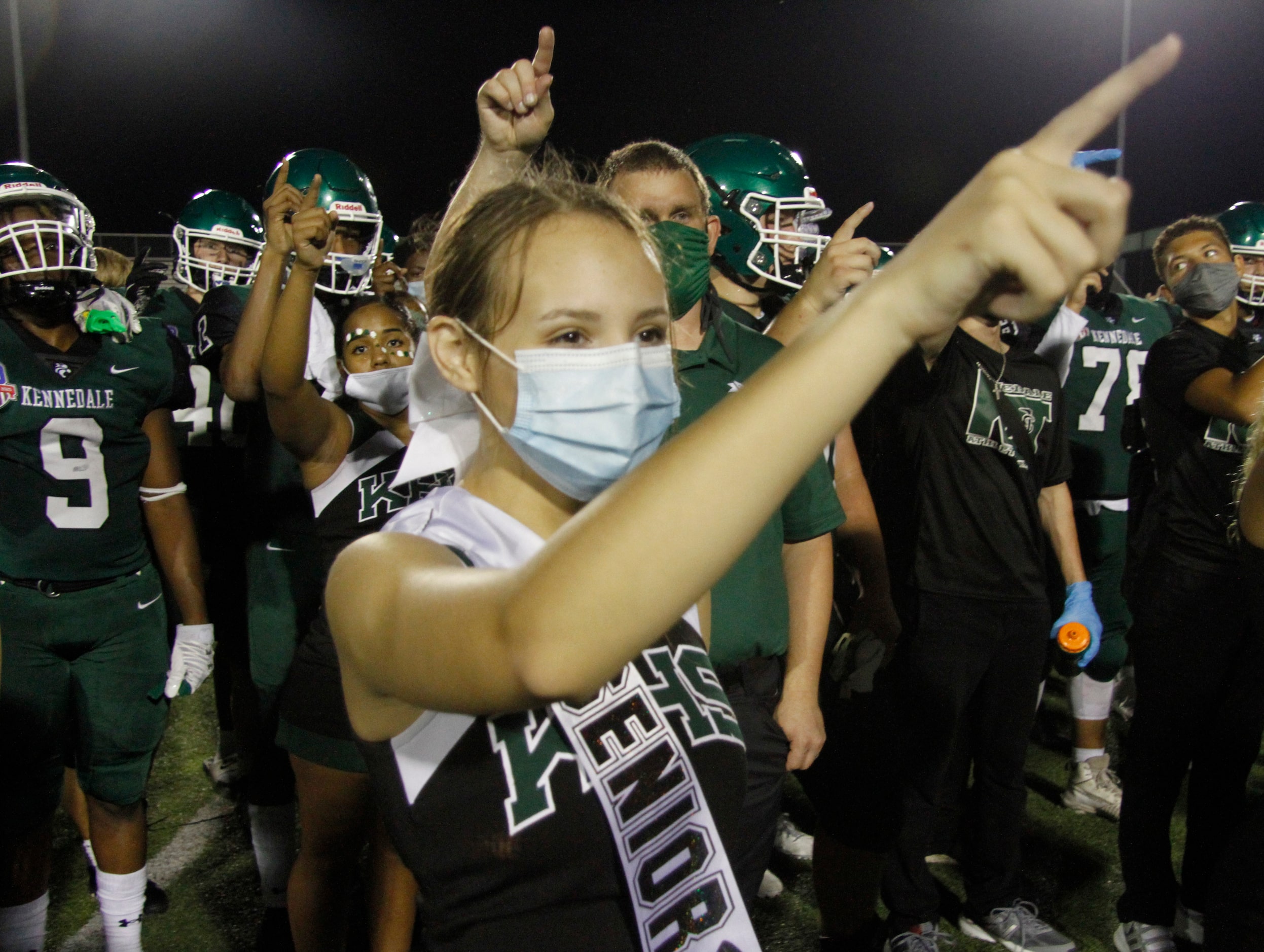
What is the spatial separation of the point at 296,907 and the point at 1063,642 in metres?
2.70

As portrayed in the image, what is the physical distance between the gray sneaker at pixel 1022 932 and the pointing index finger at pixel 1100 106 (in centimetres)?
348

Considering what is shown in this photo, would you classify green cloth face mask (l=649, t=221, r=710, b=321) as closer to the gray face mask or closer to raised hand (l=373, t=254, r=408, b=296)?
raised hand (l=373, t=254, r=408, b=296)

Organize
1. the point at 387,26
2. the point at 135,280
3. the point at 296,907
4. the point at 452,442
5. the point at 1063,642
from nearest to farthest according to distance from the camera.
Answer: the point at 452,442, the point at 296,907, the point at 1063,642, the point at 135,280, the point at 387,26

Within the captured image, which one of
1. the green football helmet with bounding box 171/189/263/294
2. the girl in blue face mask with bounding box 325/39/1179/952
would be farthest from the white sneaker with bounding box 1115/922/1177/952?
the green football helmet with bounding box 171/189/263/294

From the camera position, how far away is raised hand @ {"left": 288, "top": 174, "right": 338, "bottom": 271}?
3.14 m

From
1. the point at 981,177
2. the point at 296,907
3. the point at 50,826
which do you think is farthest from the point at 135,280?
the point at 981,177

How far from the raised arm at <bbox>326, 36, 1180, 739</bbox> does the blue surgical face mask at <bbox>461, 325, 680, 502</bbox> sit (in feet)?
1.66

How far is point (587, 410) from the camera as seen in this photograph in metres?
1.32

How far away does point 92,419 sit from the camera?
348 cm

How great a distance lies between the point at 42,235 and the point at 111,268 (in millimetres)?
2586

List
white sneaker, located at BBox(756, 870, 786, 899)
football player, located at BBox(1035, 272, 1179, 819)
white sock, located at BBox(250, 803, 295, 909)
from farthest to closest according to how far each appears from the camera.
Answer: football player, located at BBox(1035, 272, 1179, 819) → white sneaker, located at BBox(756, 870, 786, 899) → white sock, located at BBox(250, 803, 295, 909)

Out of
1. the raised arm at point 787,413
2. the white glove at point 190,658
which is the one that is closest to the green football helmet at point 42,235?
the white glove at point 190,658

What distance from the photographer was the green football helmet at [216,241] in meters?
5.65

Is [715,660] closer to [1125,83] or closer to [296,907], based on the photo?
[296,907]
